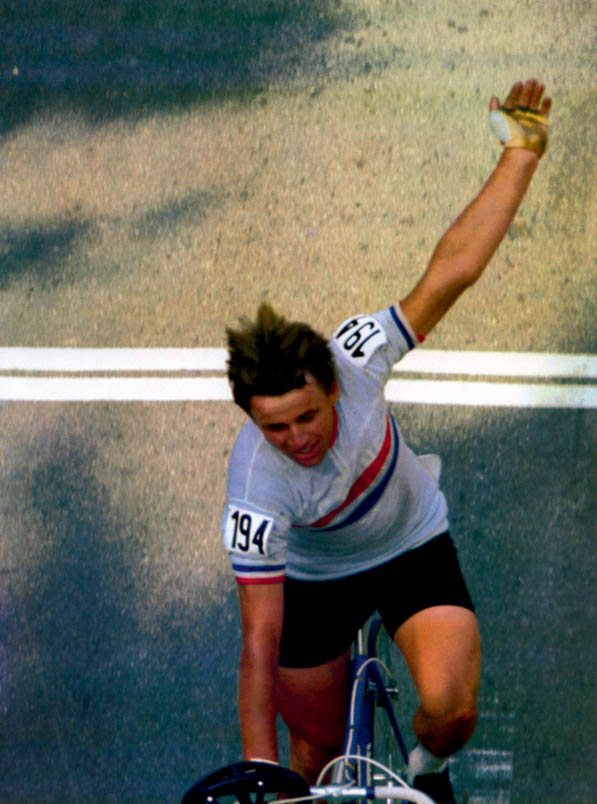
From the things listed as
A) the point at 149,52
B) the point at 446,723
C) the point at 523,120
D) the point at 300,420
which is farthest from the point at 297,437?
the point at 149,52

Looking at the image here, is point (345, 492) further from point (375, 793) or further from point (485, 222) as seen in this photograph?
point (375, 793)

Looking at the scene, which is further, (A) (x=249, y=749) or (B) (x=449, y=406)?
(B) (x=449, y=406)

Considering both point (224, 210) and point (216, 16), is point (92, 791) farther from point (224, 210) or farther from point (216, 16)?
point (216, 16)

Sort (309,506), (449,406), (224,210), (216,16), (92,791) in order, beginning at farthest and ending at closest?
(216,16) → (224,210) → (449,406) → (92,791) → (309,506)

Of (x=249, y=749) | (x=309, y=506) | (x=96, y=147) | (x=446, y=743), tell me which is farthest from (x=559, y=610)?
(x=96, y=147)

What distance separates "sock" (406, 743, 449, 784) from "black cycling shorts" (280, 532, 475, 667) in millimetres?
522

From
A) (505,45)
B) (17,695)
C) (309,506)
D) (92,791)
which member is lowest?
(92,791)

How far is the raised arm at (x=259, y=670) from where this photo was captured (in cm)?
377

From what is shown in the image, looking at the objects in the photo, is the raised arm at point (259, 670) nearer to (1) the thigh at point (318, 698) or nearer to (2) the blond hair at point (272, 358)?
(2) the blond hair at point (272, 358)

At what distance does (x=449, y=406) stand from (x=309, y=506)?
2806 millimetres

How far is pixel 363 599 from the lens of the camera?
4766 millimetres

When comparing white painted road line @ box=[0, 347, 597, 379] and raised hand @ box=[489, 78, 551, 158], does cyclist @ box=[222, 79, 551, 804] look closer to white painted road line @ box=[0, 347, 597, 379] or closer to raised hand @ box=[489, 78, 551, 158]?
raised hand @ box=[489, 78, 551, 158]

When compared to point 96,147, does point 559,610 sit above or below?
below

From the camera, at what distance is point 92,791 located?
248 inches
